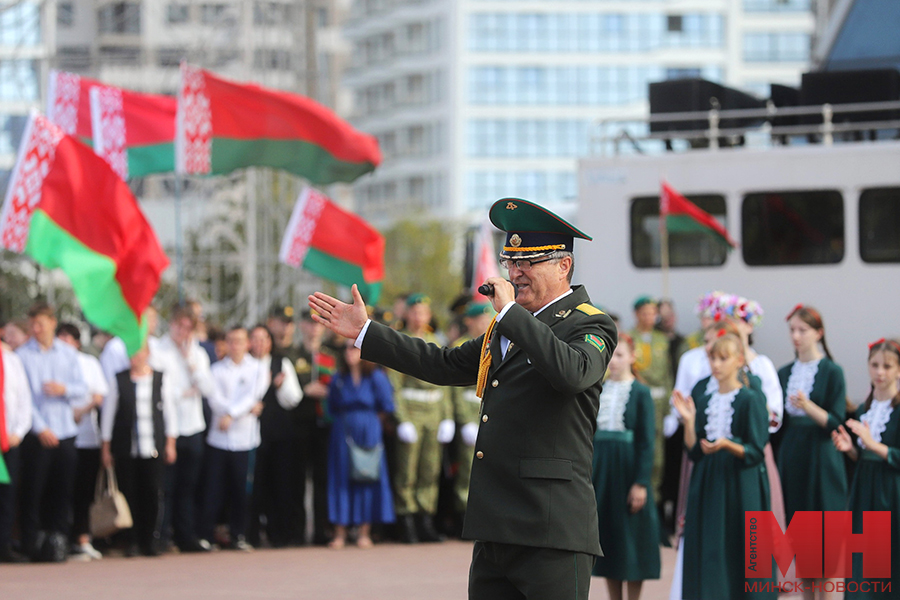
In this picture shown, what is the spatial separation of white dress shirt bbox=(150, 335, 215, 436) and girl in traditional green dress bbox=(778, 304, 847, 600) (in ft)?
17.4

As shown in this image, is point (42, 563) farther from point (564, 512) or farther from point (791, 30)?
point (791, 30)

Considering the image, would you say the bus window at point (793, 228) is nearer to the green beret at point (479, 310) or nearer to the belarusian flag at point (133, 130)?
the green beret at point (479, 310)

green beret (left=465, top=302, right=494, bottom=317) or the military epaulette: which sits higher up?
the military epaulette

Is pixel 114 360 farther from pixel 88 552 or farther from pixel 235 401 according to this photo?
pixel 88 552

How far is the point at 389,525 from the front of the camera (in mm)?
12586

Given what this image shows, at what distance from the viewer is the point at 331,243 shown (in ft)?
42.1

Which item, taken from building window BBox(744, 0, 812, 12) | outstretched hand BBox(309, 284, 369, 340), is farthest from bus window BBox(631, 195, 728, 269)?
building window BBox(744, 0, 812, 12)

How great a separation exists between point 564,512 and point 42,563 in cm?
722

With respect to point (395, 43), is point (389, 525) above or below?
below

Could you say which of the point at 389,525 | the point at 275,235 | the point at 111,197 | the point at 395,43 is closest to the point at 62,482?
the point at 111,197

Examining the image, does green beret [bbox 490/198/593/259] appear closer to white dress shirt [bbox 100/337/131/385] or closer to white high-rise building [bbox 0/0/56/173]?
white dress shirt [bbox 100/337/131/385]

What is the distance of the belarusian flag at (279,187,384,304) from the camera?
41.9 ft

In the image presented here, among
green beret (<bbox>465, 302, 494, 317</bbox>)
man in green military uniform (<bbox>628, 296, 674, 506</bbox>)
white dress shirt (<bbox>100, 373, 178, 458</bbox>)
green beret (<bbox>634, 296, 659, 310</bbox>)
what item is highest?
green beret (<bbox>634, 296, 659, 310</bbox>)

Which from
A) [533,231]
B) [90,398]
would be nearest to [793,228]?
[90,398]
